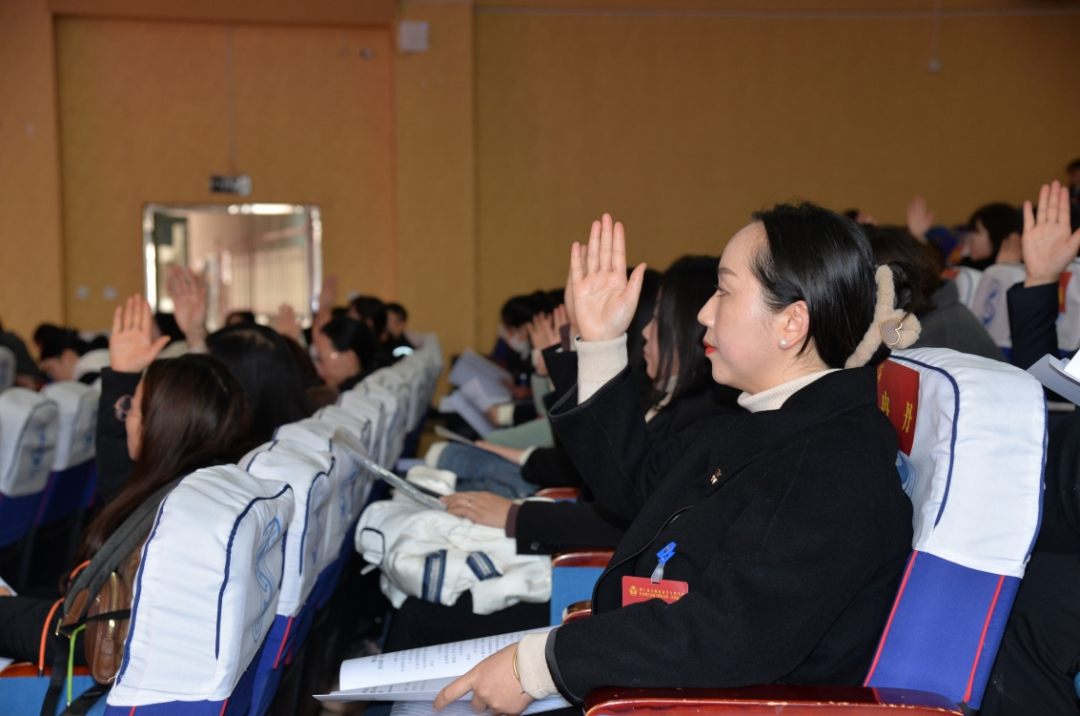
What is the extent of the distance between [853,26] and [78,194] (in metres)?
7.31

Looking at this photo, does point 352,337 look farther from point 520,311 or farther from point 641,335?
point 641,335

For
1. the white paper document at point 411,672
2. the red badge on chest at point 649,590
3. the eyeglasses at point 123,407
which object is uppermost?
the eyeglasses at point 123,407

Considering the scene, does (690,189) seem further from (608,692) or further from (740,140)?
(608,692)

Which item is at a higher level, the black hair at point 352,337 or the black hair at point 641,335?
the black hair at point 641,335

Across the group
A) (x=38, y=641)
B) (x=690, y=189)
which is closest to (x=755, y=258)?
(x=38, y=641)

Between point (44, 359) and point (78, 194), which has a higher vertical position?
point (78, 194)

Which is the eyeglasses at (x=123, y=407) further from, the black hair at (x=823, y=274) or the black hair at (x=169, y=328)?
the black hair at (x=169, y=328)

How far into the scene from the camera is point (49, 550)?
3.34 meters

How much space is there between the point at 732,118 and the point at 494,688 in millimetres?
7809

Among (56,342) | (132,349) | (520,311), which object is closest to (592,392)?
(132,349)

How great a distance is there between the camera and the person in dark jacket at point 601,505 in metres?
1.89

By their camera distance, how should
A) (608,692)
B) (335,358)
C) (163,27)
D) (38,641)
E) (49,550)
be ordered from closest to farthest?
(608,692)
(38,641)
(49,550)
(335,358)
(163,27)

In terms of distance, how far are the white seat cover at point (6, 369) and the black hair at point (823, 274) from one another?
4066mm

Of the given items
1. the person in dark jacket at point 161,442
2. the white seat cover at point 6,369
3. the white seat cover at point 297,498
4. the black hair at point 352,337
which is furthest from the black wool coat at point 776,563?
the white seat cover at point 6,369
